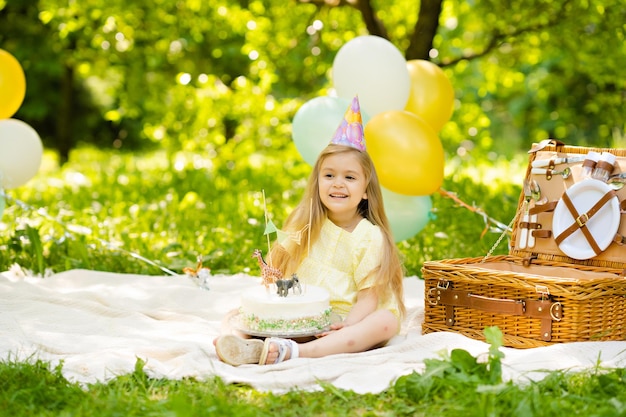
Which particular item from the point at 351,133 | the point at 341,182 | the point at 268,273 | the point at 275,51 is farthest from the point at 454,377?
the point at 275,51

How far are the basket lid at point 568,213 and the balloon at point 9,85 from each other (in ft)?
8.50

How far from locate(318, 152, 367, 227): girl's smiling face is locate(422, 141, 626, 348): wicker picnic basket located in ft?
1.26

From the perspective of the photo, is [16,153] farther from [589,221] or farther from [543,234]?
[589,221]

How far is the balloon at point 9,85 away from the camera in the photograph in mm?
3998

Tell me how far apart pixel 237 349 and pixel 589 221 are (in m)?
1.50

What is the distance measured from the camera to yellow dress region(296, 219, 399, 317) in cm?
289

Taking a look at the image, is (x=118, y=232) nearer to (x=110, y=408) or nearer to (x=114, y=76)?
(x=110, y=408)

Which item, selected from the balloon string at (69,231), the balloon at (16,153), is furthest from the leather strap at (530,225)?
the balloon at (16,153)

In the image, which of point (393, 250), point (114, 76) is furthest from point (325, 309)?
point (114, 76)

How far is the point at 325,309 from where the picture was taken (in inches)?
107

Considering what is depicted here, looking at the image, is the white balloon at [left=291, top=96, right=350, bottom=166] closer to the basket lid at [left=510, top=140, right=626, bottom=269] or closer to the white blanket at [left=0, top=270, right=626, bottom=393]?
the white blanket at [left=0, top=270, right=626, bottom=393]

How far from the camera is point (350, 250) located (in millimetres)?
2953

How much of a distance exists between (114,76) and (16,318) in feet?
31.8

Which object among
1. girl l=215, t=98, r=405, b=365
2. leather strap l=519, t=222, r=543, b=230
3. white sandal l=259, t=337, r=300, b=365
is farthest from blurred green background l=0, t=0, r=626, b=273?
white sandal l=259, t=337, r=300, b=365
